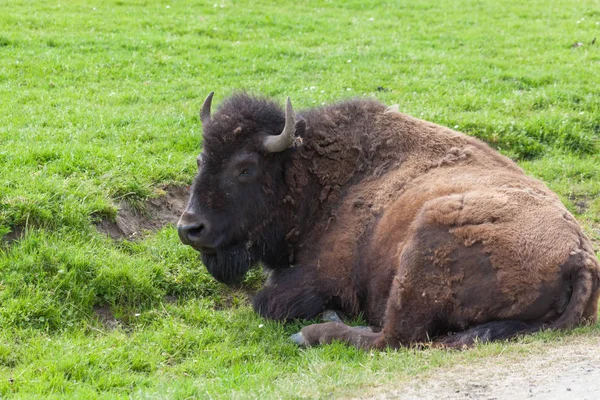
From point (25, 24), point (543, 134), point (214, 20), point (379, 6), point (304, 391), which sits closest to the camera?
point (304, 391)

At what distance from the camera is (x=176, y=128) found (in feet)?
32.8

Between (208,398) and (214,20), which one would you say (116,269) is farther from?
(214,20)

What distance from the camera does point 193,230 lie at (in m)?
6.75

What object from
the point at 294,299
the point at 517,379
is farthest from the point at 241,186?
the point at 517,379

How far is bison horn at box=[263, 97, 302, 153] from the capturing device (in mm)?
6957

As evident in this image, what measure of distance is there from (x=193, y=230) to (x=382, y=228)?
5.20 ft

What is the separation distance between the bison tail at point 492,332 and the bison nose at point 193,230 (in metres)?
2.25

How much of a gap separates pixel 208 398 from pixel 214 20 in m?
12.0

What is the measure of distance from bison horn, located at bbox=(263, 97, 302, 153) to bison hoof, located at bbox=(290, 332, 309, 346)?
1.65 m

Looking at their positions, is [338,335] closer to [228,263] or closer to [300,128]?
[228,263]

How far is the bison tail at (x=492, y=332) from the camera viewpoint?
18.2 ft

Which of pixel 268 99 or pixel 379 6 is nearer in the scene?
pixel 268 99

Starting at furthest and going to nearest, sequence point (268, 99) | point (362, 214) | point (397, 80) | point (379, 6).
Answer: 1. point (379, 6)
2. point (397, 80)
3. point (268, 99)
4. point (362, 214)

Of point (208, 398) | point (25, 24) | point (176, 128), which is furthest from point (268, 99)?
point (25, 24)
